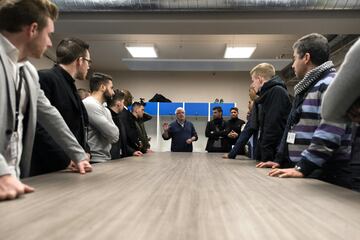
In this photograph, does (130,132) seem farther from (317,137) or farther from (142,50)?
(142,50)

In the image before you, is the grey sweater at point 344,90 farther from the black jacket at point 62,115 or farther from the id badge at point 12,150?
the black jacket at point 62,115

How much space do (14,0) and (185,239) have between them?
1.05 metres

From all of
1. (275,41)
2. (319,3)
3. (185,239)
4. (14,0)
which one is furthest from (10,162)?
(275,41)

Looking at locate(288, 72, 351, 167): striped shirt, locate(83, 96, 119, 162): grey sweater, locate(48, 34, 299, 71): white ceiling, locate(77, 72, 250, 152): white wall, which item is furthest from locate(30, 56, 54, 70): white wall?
locate(288, 72, 351, 167): striped shirt

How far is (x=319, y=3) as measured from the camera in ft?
11.6

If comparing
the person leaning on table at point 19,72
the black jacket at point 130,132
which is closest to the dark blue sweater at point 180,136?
the black jacket at point 130,132

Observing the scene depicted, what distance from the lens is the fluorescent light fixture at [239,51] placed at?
20.2ft

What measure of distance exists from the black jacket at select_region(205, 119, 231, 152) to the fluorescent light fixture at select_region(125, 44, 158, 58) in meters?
1.89

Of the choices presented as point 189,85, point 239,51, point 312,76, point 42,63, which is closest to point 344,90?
point 312,76

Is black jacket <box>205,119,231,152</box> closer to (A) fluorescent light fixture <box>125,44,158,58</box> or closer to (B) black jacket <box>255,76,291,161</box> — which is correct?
(A) fluorescent light fixture <box>125,44,158,58</box>

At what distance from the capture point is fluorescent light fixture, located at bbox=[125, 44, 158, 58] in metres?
6.18

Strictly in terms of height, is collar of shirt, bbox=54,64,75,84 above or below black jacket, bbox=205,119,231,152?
above

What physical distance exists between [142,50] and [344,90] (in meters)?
5.84

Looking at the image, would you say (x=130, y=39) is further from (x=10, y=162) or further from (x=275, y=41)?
(x=10, y=162)
